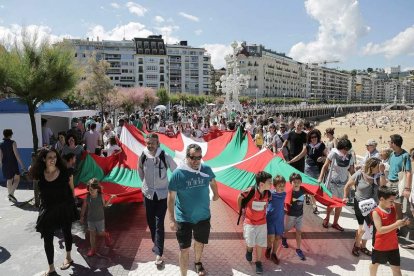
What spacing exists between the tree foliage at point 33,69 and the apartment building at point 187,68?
96.4 meters

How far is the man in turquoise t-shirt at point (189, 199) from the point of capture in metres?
4.71

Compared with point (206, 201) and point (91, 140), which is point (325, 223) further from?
point (91, 140)

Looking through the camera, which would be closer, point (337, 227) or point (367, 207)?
point (367, 207)

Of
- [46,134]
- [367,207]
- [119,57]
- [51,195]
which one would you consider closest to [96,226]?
[51,195]

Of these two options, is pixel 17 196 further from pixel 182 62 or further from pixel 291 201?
pixel 182 62

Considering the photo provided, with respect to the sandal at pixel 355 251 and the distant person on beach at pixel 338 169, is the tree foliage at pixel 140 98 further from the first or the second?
the sandal at pixel 355 251

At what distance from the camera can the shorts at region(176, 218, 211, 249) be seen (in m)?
4.79

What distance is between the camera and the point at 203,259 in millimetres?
5953

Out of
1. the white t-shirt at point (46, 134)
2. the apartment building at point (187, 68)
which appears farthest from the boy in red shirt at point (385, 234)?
the apartment building at point (187, 68)

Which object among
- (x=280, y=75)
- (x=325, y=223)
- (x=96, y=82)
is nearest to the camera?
(x=325, y=223)

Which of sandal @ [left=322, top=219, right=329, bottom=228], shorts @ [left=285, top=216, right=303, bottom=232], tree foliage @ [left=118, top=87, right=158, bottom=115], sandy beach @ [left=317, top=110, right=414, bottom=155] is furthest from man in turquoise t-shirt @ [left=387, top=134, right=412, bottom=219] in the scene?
tree foliage @ [left=118, top=87, right=158, bottom=115]

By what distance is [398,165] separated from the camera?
6582 mm

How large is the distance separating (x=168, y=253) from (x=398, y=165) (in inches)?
175

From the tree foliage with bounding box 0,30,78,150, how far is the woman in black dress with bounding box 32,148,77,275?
422 cm
